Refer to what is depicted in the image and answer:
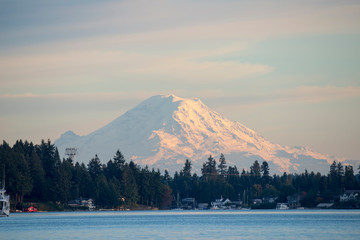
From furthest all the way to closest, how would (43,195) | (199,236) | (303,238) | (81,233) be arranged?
(43,195), (81,233), (199,236), (303,238)

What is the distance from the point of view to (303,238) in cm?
8094

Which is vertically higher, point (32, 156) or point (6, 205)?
point (32, 156)

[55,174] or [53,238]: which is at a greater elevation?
[55,174]

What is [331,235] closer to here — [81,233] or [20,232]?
[81,233]

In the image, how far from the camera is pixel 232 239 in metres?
81.7

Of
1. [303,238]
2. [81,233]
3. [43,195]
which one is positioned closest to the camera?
[303,238]

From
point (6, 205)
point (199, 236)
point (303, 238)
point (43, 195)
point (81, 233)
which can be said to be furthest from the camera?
point (43, 195)

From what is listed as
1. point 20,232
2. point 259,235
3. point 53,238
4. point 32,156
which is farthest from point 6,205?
point 259,235

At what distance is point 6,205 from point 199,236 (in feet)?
281

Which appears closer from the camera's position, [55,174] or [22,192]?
[22,192]

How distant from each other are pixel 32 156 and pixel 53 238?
4247 inches

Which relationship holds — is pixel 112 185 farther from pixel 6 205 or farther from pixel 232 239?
pixel 232 239

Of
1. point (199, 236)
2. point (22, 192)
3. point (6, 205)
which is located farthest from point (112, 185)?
point (199, 236)

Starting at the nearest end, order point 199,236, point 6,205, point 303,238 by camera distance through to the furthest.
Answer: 1. point 303,238
2. point 199,236
3. point 6,205
